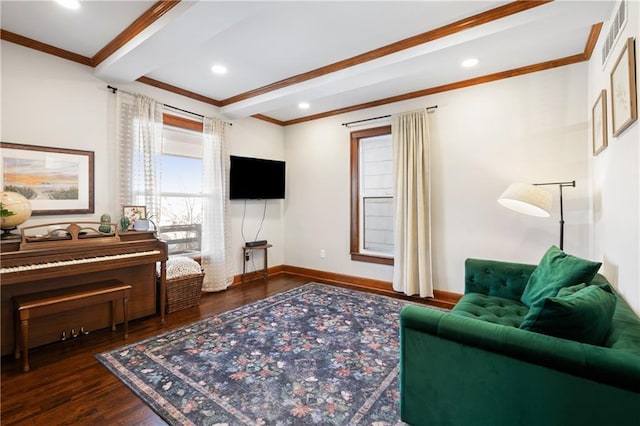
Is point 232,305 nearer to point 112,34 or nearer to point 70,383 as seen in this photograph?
point 70,383

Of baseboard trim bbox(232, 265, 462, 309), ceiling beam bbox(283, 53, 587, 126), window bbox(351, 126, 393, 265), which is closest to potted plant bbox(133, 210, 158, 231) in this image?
baseboard trim bbox(232, 265, 462, 309)

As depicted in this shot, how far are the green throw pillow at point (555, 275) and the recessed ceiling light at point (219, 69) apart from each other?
136 inches

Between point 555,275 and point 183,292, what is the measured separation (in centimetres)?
347

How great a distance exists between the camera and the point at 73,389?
1986 millimetres

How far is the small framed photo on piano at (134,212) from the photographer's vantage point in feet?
10.7

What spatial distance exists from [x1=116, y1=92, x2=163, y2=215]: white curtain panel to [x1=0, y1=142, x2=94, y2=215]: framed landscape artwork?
12.3 inches

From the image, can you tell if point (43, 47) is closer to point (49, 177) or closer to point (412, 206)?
point (49, 177)

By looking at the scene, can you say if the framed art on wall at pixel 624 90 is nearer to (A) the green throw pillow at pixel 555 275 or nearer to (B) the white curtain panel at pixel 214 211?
(A) the green throw pillow at pixel 555 275

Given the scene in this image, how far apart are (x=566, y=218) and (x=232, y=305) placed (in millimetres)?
3795

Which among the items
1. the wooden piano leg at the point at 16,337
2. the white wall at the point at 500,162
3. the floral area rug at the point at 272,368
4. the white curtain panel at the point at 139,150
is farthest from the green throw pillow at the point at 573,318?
the white curtain panel at the point at 139,150

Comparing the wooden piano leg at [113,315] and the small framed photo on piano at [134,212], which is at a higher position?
the small framed photo on piano at [134,212]

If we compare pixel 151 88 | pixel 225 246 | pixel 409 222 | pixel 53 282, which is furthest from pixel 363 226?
pixel 53 282

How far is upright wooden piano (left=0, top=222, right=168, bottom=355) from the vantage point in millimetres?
2379

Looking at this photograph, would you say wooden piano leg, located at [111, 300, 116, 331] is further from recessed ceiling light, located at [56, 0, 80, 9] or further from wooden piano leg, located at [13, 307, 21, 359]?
recessed ceiling light, located at [56, 0, 80, 9]
